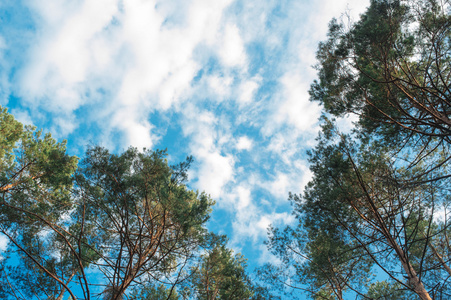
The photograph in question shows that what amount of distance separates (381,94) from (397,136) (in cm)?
171

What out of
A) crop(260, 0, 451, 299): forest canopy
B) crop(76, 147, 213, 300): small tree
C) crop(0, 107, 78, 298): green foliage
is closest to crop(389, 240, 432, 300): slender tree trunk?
crop(260, 0, 451, 299): forest canopy

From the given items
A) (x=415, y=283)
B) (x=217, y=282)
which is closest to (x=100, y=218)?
(x=217, y=282)

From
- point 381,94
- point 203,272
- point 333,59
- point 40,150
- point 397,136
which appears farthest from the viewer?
point 203,272

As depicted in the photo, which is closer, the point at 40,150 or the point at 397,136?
the point at 397,136

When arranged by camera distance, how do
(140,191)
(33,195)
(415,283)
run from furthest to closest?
(33,195), (140,191), (415,283)

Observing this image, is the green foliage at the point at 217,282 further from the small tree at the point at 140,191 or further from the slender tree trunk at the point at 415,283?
the slender tree trunk at the point at 415,283

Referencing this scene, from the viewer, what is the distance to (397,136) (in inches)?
293

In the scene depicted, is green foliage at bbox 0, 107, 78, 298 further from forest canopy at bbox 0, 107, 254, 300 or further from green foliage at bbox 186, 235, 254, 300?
green foliage at bbox 186, 235, 254, 300

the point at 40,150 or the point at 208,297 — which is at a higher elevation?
the point at 40,150

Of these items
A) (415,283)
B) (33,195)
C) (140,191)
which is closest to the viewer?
(415,283)

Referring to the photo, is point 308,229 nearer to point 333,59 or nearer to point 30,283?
point 333,59

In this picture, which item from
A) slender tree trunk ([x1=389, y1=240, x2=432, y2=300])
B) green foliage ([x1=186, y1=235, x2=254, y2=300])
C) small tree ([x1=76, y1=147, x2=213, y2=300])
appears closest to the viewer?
slender tree trunk ([x1=389, y1=240, x2=432, y2=300])

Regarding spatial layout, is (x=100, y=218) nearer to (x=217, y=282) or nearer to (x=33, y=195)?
(x=33, y=195)

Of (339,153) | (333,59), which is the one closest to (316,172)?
(339,153)
